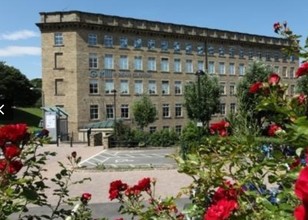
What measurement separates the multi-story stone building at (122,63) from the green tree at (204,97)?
7.84 m

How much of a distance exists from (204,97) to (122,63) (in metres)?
13.1

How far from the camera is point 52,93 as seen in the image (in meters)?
55.4

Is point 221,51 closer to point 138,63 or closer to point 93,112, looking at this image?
point 138,63

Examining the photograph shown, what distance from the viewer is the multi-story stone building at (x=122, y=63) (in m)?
54.9

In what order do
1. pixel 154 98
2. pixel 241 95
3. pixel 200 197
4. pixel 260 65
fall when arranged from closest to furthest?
pixel 200 197, pixel 241 95, pixel 260 65, pixel 154 98

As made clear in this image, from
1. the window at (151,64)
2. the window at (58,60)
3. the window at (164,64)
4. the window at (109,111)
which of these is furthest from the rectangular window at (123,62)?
the window at (58,60)

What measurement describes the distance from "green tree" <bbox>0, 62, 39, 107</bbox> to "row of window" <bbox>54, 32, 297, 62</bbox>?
33717 millimetres

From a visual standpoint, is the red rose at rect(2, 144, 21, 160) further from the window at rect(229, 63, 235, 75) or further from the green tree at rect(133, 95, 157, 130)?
the window at rect(229, 63, 235, 75)

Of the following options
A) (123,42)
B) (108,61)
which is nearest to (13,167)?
(108,61)

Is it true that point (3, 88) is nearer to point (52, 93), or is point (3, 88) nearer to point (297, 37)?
point (52, 93)

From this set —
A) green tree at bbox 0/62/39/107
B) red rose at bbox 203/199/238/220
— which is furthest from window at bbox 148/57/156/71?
red rose at bbox 203/199/238/220

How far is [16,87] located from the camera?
297 ft

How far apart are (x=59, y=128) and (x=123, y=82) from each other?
10.1m

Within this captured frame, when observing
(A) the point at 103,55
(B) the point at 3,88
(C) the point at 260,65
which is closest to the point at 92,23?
(A) the point at 103,55
